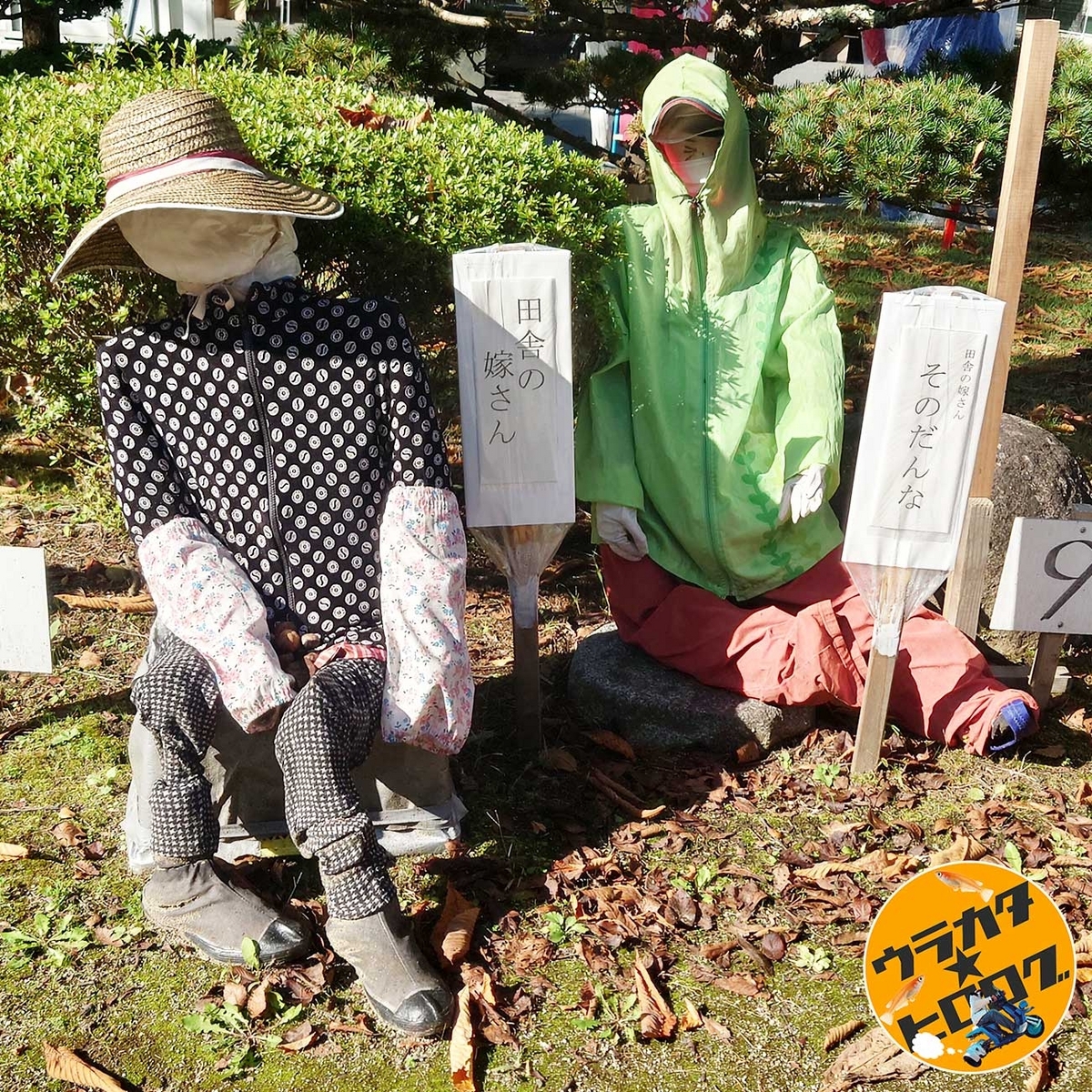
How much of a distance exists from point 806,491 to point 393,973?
68.9 inches

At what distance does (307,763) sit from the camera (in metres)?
2.44

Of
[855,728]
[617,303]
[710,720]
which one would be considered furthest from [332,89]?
[855,728]

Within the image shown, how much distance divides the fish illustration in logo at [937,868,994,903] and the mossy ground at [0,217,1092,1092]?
47 centimetres

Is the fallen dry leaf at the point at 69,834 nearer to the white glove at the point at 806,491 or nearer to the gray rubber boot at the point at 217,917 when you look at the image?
the gray rubber boot at the point at 217,917

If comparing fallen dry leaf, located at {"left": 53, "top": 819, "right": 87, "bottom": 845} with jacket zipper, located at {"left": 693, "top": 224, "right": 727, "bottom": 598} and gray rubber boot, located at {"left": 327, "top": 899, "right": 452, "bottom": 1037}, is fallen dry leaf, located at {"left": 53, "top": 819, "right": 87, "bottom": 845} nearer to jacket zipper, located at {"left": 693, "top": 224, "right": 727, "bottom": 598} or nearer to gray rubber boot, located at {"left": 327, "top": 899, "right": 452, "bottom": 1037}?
gray rubber boot, located at {"left": 327, "top": 899, "right": 452, "bottom": 1037}

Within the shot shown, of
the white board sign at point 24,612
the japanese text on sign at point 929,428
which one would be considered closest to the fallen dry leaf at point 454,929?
the white board sign at point 24,612

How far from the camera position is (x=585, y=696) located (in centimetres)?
354

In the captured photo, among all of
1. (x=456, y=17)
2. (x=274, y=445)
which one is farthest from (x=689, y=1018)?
(x=456, y=17)

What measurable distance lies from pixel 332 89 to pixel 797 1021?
10.2ft

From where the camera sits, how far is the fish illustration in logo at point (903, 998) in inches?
82.5

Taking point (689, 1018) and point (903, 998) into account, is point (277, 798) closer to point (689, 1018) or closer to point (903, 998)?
point (689, 1018)

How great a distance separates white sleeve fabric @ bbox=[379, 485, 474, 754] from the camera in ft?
8.57

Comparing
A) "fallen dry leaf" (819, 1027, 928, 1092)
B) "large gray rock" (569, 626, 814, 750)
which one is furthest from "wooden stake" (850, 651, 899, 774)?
"fallen dry leaf" (819, 1027, 928, 1092)

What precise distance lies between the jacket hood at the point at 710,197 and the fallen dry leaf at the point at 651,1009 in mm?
1917
